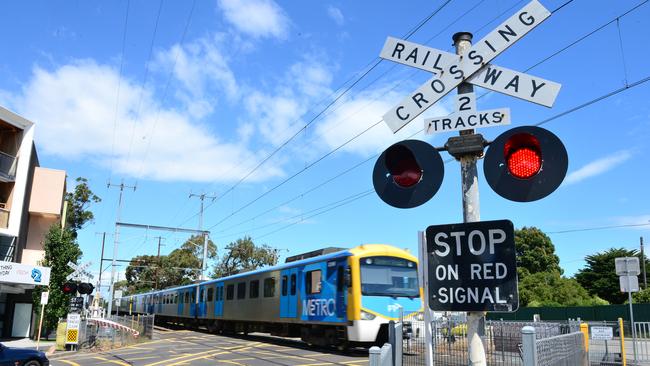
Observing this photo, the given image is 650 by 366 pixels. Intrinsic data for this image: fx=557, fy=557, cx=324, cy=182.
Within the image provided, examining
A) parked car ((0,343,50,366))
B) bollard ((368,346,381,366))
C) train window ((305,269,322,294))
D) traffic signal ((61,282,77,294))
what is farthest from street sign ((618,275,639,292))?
traffic signal ((61,282,77,294))

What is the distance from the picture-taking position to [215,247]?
3189 inches

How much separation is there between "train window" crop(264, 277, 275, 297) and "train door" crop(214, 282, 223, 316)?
23.8ft

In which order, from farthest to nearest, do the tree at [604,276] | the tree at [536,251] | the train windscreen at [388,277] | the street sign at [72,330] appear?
the tree at [536,251] → the tree at [604,276] → the street sign at [72,330] → the train windscreen at [388,277]

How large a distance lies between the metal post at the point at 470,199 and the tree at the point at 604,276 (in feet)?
206

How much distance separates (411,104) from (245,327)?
2416cm

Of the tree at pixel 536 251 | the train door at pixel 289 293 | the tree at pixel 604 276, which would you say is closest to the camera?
the train door at pixel 289 293

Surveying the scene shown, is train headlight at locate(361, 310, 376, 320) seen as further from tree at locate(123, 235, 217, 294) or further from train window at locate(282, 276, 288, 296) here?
tree at locate(123, 235, 217, 294)

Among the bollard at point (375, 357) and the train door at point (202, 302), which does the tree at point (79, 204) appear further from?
the bollard at point (375, 357)

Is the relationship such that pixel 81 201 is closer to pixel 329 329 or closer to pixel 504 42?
pixel 329 329

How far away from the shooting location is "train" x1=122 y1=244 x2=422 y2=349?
1675 centimetres

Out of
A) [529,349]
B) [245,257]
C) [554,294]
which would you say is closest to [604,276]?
[554,294]

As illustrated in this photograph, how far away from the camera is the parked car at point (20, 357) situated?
13031 millimetres

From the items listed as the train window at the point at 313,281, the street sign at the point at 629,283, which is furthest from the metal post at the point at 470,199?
the train window at the point at 313,281

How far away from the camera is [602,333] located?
1374 centimetres
